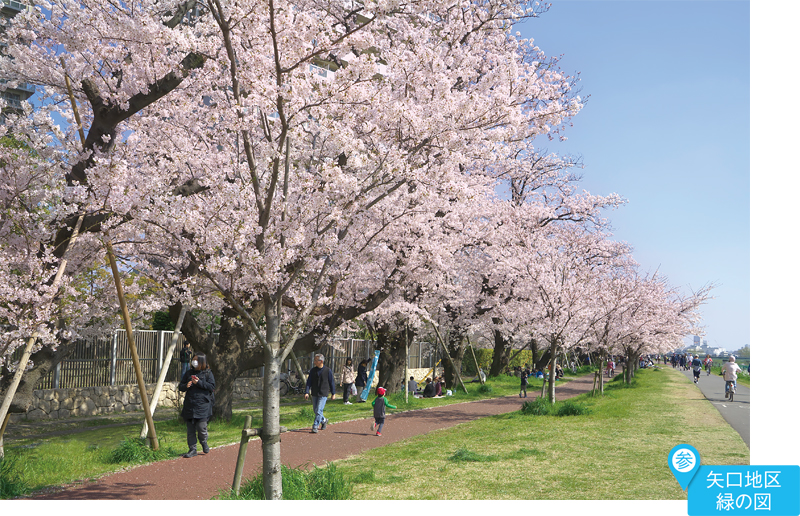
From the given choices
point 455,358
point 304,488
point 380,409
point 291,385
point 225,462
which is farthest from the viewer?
point 455,358

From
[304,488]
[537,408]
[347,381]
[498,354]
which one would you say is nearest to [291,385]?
[347,381]

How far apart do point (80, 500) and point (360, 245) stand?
4322 millimetres

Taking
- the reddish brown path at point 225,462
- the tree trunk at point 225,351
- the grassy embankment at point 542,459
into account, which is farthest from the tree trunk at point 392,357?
the tree trunk at point 225,351

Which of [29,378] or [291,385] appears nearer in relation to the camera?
[29,378]

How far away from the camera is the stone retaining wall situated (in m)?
12.9

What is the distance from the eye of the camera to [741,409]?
17000 mm

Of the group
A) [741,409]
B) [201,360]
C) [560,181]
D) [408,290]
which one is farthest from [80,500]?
[560,181]

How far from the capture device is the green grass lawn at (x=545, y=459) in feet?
22.6

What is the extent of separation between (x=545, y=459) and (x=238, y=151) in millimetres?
6337

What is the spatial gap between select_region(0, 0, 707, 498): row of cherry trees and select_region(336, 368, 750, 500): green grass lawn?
220 centimetres

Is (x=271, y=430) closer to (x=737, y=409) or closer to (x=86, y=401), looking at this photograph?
(x=86, y=401)

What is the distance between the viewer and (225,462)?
27.8ft

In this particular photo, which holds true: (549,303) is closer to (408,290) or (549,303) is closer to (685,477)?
(408,290)

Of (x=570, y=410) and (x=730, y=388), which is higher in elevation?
(x=570, y=410)
